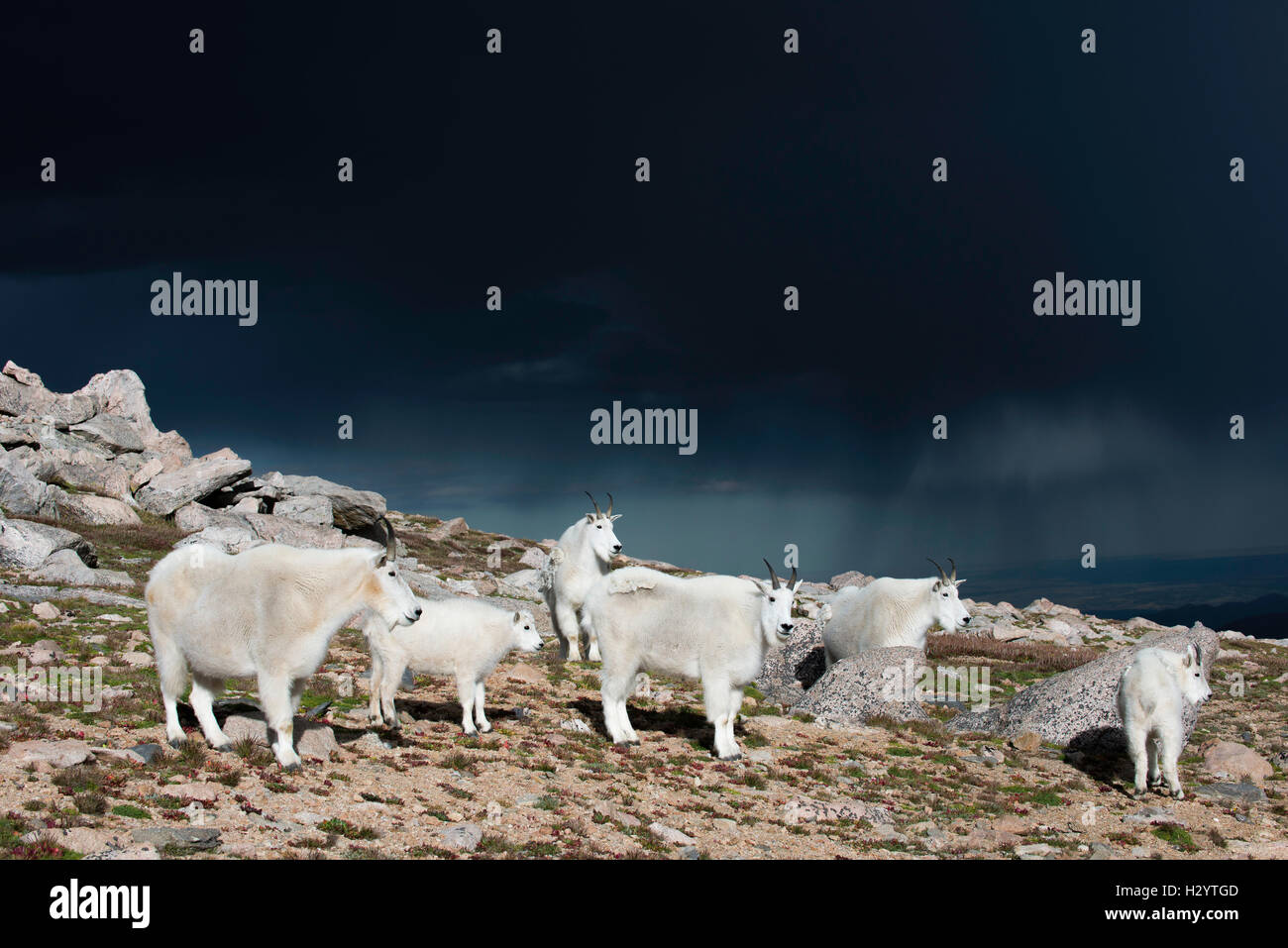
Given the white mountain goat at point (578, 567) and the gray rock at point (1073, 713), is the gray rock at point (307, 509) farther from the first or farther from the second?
the gray rock at point (1073, 713)

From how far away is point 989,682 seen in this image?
91.0 ft

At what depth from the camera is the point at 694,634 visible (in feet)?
50.6

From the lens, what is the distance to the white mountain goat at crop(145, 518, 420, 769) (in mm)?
11680

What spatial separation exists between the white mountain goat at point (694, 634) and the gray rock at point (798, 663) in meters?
9.54

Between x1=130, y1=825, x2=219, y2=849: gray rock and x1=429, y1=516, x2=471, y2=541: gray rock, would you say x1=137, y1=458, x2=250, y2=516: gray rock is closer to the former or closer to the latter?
x1=429, y1=516, x2=471, y2=541: gray rock

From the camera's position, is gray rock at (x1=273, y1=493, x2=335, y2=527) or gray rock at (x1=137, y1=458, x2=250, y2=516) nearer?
gray rock at (x1=137, y1=458, x2=250, y2=516)

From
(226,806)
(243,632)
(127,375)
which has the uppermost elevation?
(127,375)

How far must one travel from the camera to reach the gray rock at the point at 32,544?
3023cm

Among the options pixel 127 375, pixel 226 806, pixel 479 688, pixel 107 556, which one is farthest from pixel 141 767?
pixel 127 375

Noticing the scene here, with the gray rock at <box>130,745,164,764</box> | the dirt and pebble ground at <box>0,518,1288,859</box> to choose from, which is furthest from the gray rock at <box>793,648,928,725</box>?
the gray rock at <box>130,745,164,764</box>

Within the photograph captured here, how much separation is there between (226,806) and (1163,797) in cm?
1516

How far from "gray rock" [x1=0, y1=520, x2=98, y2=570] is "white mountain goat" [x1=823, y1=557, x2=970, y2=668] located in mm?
27188

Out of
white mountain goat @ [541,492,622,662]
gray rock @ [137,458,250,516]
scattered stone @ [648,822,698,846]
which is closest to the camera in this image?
scattered stone @ [648,822,698,846]

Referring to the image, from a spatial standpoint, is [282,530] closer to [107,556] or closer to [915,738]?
[107,556]
